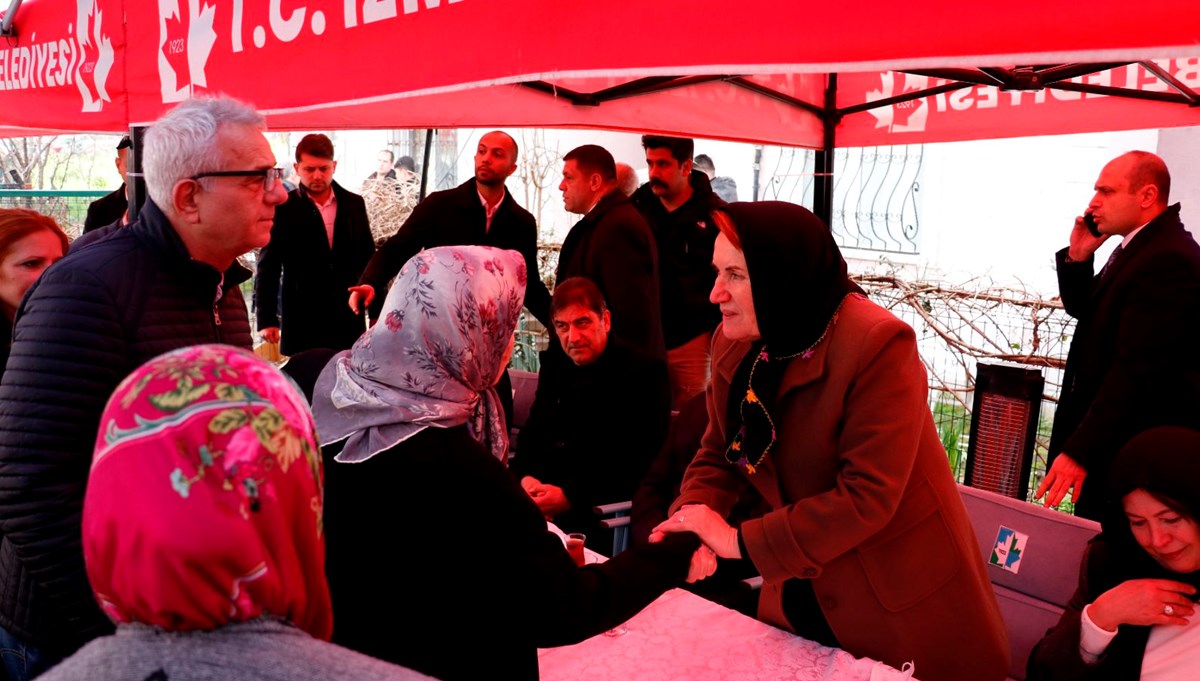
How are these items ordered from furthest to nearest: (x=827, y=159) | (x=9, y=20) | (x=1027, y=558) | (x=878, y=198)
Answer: (x=878, y=198) → (x=827, y=159) → (x=9, y=20) → (x=1027, y=558)

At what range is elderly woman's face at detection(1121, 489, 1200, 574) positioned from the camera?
2.11m

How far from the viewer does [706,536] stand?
215 cm

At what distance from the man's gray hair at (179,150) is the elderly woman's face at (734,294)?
3.26 feet

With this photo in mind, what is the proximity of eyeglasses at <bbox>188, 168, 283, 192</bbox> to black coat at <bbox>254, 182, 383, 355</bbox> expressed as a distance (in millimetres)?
3694

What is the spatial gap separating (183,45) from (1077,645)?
9.43 ft

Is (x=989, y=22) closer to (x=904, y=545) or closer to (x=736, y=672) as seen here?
(x=904, y=545)

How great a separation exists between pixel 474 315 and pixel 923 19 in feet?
2.98

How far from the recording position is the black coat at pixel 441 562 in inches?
62.4

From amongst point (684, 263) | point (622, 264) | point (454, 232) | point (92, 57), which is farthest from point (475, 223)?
point (92, 57)

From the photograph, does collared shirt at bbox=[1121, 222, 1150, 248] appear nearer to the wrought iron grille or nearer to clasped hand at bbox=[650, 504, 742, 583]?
clasped hand at bbox=[650, 504, 742, 583]

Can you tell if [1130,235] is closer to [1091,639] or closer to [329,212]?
[1091,639]

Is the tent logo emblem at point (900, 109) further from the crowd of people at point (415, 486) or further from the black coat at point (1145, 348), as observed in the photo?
the crowd of people at point (415, 486)

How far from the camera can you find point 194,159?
191 cm

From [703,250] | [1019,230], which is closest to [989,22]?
[703,250]
